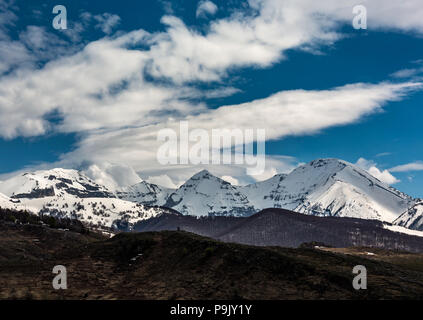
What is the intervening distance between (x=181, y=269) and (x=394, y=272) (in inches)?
1383

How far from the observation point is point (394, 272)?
64.6 metres

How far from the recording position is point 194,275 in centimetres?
5781

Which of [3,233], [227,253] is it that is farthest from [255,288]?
[3,233]

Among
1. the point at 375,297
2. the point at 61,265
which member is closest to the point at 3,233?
the point at 61,265

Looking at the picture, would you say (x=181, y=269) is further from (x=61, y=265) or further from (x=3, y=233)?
(x=3, y=233)

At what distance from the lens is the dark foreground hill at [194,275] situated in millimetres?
49406

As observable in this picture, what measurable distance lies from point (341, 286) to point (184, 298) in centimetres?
A: 1990

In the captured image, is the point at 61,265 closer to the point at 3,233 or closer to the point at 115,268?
the point at 115,268

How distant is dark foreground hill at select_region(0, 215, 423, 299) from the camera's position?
162 ft
